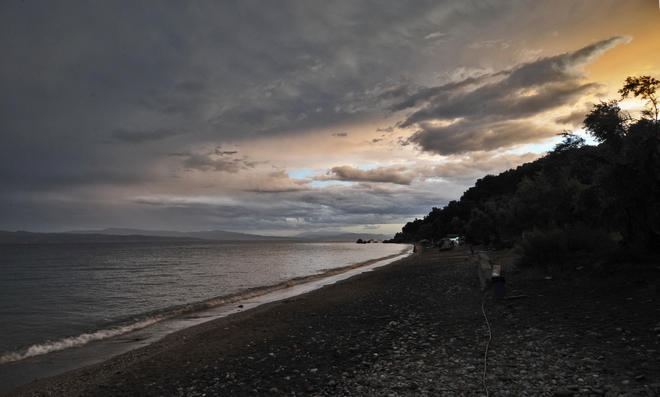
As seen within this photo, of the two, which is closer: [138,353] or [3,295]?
[138,353]

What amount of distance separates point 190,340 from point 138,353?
187cm

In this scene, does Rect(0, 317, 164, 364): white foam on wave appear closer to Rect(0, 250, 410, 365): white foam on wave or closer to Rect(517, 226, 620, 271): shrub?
Rect(0, 250, 410, 365): white foam on wave

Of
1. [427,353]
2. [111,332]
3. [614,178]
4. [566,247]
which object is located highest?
[614,178]

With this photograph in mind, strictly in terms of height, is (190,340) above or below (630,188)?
below

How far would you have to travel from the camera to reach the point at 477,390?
6398 mm

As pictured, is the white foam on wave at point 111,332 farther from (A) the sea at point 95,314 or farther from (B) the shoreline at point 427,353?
(B) the shoreline at point 427,353

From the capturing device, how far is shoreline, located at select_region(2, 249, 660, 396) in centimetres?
679

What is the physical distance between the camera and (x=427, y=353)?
881 centimetres

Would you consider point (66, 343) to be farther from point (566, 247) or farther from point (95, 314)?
point (566, 247)

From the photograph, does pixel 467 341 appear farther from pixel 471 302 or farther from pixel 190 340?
pixel 190 340

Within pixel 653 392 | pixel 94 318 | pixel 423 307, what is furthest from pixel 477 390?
pixel 94 318

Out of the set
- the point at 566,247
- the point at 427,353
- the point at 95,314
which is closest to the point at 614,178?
the point at 566,247

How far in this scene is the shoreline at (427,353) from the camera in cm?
679

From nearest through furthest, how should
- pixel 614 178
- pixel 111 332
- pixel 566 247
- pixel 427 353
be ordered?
1. pixel 427 353
2. pixel 614 178
3. pixel 111 332
4. pixel 566 247
